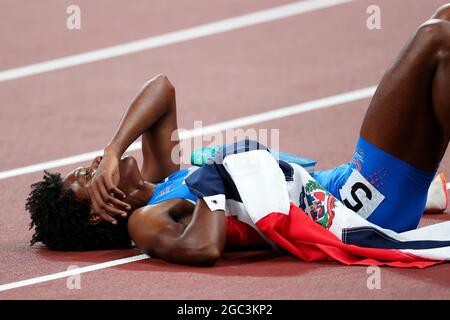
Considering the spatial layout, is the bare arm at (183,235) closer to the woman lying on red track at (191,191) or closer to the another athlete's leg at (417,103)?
the woman lying on red track at (191,191)

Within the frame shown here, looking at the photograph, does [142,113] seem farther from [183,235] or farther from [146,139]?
[183,235]

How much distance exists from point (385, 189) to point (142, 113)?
1.36 metres

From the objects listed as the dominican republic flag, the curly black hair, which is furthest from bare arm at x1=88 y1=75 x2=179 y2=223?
the dominican republic flag

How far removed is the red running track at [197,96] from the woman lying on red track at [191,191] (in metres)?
0.14

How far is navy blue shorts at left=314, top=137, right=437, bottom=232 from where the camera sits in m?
4.86

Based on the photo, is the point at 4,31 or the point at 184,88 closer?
the point at 184,88

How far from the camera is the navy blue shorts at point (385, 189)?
4.86m

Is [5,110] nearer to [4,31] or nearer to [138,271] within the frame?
[4,31]

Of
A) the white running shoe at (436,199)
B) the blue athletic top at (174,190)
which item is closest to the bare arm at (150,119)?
the blue athletic top at (174,190)

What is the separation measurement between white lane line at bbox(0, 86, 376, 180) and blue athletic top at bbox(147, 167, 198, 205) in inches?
78.3
